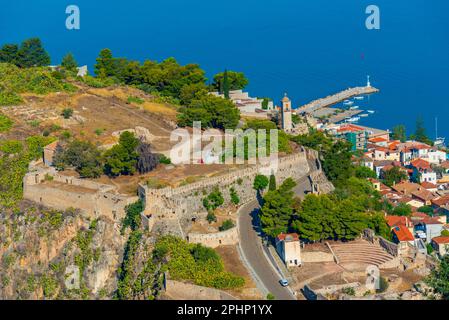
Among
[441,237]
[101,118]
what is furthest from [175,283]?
[101,118]

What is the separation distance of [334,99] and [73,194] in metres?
51.9

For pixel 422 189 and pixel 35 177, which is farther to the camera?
pixel 422 189

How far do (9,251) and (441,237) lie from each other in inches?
828

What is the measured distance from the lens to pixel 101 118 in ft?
201

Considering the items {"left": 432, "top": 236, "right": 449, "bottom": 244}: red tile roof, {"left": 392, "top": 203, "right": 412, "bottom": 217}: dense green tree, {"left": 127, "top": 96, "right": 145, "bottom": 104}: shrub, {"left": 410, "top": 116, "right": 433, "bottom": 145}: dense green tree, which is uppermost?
{"left": 127, "top": 96, "right": 145, "bottom": 104}: shrub

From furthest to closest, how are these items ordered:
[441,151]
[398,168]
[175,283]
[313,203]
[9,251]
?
[441,151], [398,168], [9,251], [313,203], [175,283]

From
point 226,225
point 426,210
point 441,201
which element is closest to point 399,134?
point 441,201

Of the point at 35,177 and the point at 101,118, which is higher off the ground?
the point at 101,118

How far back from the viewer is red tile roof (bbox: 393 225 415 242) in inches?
1865

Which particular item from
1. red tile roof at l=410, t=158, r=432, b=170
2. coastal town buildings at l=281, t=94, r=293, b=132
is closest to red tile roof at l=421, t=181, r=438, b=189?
red tile roof at l=410, t=158, r=432, b=170

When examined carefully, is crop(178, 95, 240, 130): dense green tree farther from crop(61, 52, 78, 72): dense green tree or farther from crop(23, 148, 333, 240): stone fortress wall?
crop(61, 52, 78, 72): dense green tree

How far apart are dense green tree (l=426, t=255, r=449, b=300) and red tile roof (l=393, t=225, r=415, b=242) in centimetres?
518

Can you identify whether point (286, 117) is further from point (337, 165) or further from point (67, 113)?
point (67, 113)

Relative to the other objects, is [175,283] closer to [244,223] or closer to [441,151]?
[244,223]
